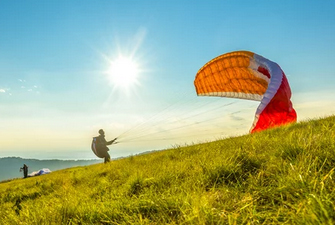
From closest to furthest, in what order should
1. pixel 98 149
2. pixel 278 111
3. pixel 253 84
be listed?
pixel 278 111
pixel 98 149
pixel 253 84

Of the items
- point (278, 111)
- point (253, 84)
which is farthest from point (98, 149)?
point (253, 84)

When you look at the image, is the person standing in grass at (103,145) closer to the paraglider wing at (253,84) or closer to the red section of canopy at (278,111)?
the paraglider wing at (253,84)

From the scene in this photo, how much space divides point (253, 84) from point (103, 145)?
12880 mm

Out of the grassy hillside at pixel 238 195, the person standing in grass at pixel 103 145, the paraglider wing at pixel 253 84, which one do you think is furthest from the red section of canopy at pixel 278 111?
the person standing in grass at pixel 103 145

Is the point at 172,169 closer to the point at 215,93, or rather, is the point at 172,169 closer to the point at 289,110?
the point at 289,110

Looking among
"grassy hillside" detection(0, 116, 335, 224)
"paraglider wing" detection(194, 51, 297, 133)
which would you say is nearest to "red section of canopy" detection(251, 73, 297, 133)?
"paraglider wing" detection(194, 51, 297, 133)

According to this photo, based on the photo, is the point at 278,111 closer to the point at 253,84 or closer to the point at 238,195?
the point at 253,84

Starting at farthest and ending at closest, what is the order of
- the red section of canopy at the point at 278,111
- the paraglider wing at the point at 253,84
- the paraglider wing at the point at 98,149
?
1. the paraglider wing at the point at 98,149
2. the paraglider wing at the point at 253,84
3. the red section of canopy at the point at 278,111

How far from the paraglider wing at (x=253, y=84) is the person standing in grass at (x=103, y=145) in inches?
382

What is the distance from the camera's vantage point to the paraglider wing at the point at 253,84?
1248 cm

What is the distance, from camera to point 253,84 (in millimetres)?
18953

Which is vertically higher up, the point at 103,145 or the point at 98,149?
the point at 103,145

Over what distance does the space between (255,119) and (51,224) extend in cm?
1166

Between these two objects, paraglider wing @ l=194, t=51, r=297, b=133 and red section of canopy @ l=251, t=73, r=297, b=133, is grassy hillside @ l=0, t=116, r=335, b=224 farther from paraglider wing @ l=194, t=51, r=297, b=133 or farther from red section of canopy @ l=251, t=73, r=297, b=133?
red section of canopy @ l=251, t=73, r=297, b=133
